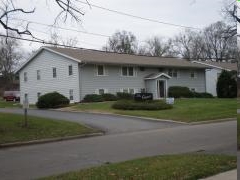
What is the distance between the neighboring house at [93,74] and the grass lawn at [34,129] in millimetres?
18881

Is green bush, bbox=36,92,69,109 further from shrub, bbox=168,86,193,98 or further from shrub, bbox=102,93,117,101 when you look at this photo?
shrub, bbox=168,86,193,98

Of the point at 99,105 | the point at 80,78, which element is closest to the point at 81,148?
the point at 99,105

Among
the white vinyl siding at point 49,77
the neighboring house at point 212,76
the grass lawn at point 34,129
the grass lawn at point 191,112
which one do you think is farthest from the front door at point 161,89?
the grass lawn at point 34,129

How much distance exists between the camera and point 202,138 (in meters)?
17.6

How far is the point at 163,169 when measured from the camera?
9117 millimetres

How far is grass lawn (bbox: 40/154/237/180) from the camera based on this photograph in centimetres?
859

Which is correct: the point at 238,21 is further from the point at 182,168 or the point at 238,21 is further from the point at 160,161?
the point at 160,161

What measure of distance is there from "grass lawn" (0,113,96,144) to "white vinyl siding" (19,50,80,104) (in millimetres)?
18969

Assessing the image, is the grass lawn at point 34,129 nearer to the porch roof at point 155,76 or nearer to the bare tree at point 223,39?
the bare tree at point 223,39

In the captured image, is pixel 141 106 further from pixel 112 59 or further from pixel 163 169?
pixel 163 169

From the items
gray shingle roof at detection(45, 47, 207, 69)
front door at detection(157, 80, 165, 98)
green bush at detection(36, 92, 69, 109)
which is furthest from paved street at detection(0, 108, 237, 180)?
front door at detection(157, 80, 165, 98)

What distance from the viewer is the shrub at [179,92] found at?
49562 millimetres

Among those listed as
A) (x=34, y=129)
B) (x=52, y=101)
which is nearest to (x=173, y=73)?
(x=52, y=101)

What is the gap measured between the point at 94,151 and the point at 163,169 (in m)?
6.04
